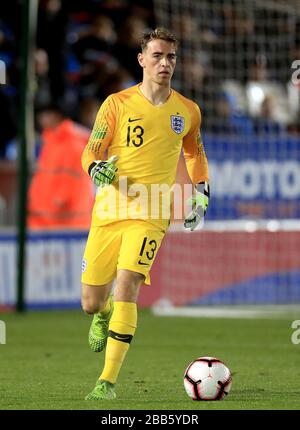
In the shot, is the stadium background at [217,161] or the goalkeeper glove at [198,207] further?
the stadium background at [217,161]

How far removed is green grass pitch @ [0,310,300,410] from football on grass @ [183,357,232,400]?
8cm

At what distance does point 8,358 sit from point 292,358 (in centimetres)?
254

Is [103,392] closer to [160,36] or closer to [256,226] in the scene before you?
[160,36]

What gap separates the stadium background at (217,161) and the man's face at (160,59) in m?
6.81

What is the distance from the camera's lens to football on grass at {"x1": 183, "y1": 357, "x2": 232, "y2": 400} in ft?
25.7

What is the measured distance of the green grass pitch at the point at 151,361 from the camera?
784 centimetres

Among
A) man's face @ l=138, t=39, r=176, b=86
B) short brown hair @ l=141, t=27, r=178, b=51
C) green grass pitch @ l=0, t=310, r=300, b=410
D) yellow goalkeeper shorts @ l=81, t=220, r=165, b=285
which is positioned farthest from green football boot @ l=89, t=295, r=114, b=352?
short brown hair @ l=141, t=27, r=178, b=51

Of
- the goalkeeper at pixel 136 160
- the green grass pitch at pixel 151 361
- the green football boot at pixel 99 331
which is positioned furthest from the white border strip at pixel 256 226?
the goalkeeper at pixel 136 160

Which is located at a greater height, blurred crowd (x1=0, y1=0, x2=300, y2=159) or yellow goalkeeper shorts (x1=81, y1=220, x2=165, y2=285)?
blurred crowd (x1=0, y1=0, x2=300, y2=159)

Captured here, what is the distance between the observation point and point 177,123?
8.61 metres

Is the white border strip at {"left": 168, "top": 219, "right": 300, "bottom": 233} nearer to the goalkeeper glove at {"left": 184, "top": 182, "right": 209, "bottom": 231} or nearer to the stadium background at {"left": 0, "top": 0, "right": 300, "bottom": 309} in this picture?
the stadium background at {"left": 0, "top": 0, "right": 300, "bottom": 309}

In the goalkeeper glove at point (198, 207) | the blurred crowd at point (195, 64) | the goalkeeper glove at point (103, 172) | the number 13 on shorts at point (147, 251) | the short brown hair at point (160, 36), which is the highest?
the blurred crowd at point (195, 64)

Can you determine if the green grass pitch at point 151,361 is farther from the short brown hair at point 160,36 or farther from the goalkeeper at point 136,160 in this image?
the short brown hair at point 160,36

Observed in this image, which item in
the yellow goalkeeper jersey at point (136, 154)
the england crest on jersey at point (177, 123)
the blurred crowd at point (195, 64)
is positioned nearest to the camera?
the yellow goalkeeper jersey at point (136, 154)
